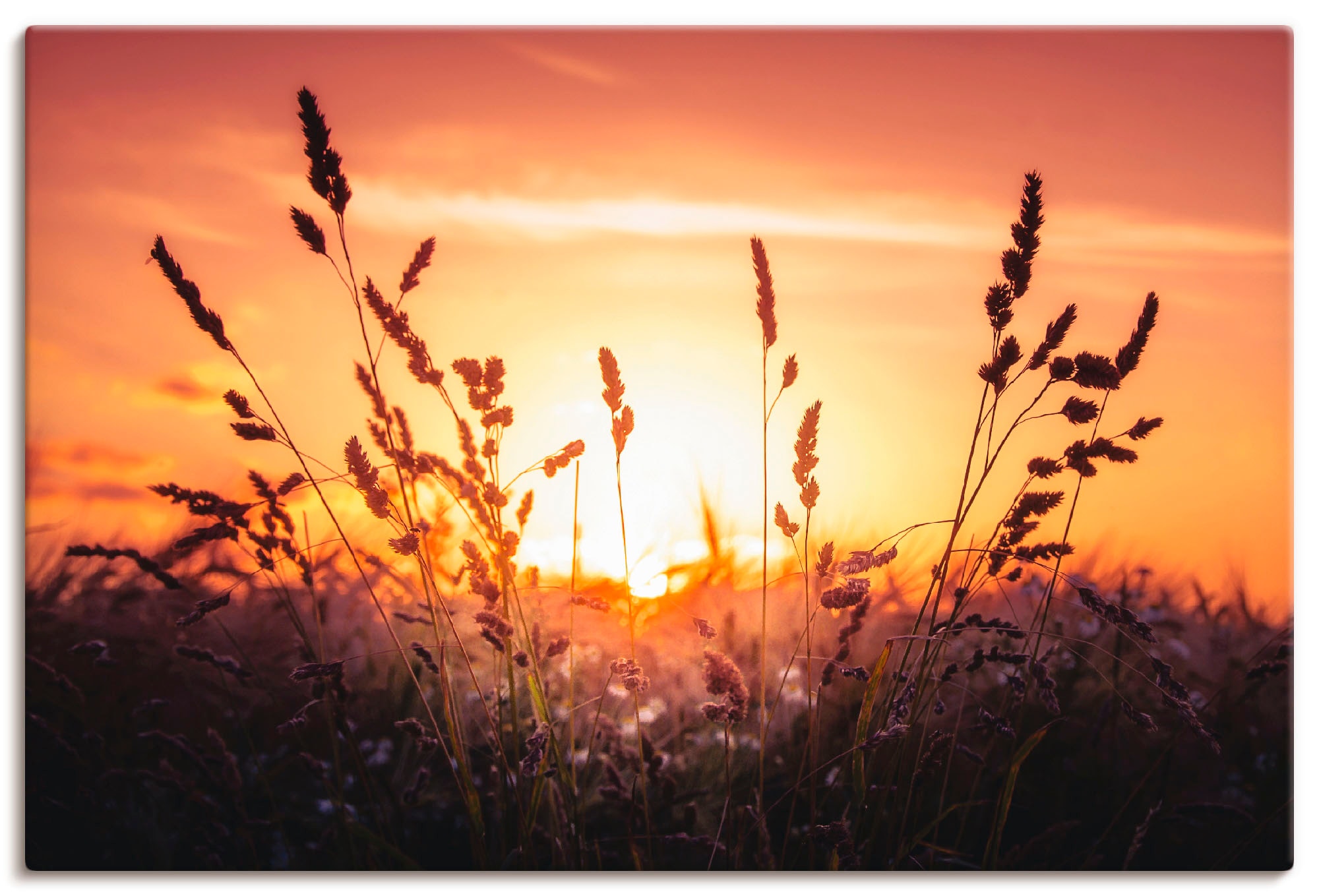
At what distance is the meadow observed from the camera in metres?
1.85

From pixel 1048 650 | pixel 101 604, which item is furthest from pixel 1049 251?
pixel 101 604

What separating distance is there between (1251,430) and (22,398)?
9.18ft

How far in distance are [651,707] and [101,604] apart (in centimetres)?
130

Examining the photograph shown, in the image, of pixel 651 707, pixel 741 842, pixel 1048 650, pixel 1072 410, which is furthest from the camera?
pixel 651 707

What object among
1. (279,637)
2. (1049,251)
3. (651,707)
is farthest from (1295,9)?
(279,637)

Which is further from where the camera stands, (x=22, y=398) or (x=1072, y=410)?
(x=22, y=398)

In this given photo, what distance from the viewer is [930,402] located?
2.15 metres

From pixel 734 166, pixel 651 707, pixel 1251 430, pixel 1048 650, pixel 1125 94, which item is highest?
pixel 1125 94

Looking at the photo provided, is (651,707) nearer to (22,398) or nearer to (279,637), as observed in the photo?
(279,637)

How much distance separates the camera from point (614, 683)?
219 centimetres

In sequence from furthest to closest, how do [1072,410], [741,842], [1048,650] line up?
1. [1048,650]
2. [741,842]
3. [1072,410]

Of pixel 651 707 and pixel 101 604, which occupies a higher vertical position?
pixel 101 604

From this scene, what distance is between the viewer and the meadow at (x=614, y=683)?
6.07 feet

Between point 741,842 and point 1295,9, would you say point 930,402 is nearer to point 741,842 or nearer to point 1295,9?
point 741,842
